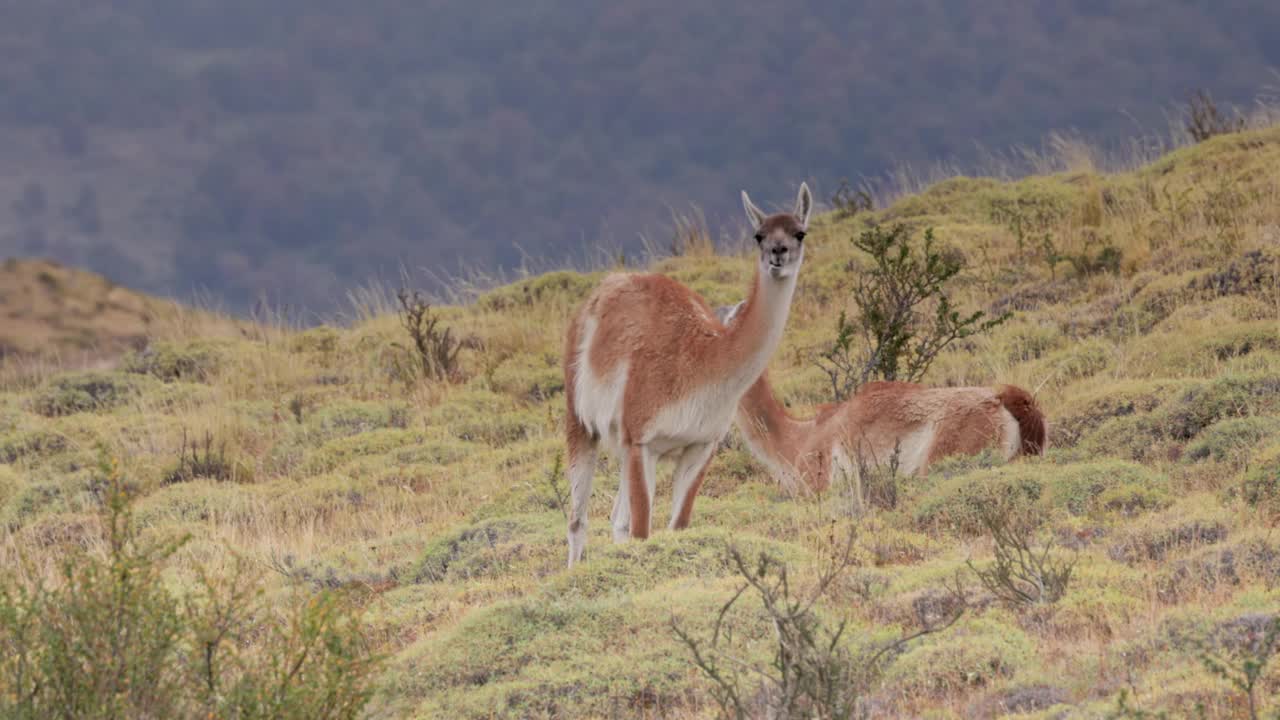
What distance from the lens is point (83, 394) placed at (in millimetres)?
20391

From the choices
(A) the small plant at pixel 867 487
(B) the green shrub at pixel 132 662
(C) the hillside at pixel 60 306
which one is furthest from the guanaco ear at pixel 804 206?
(C) the hillside at pixel 60 306

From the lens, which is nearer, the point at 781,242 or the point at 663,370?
the point at 781,242

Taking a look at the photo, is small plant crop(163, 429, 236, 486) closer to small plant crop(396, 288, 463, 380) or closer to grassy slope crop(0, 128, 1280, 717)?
grassy slope crop(0, 128, 1280, 717)

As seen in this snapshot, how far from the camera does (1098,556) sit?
787 cm

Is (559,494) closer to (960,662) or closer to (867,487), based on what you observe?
(867,487)

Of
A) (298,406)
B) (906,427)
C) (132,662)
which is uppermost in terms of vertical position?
(298,406)

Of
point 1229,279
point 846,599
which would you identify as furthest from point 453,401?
point 846,599

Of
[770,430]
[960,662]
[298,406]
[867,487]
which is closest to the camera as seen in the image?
[960,662]

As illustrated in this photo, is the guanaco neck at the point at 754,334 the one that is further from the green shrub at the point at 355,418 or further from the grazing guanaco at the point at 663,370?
the green shrub at the point at 355,418

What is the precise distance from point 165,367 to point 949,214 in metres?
12.3

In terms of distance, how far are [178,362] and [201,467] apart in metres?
7.08

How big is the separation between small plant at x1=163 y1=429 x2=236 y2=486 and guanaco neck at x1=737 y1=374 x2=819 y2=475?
256 inches

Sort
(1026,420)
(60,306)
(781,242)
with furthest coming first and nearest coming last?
(60,306) → (1026,420) → (781,242)

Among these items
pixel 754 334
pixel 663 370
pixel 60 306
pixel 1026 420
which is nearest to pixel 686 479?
pixel 663 370
